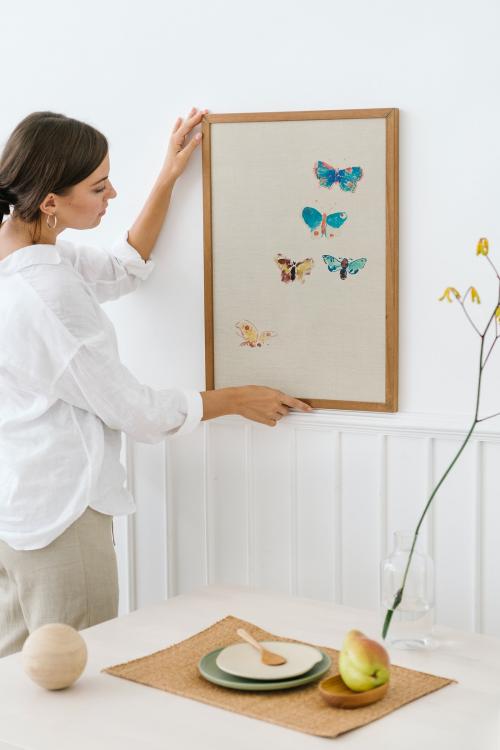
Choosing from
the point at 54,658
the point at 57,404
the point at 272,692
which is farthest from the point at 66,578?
the point at 272,692

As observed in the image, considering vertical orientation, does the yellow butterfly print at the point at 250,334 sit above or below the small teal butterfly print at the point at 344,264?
below

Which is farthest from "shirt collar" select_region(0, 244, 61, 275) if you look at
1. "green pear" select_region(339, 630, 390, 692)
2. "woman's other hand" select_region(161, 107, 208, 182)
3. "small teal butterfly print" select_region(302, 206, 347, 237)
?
"green pear" select_region(339, 630, 390, 692)

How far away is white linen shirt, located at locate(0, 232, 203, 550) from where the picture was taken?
6.22 ft

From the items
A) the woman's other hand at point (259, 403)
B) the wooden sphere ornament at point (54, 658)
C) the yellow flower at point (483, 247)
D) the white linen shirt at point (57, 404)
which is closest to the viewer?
the wooden sphere ornament at point (54, 658)

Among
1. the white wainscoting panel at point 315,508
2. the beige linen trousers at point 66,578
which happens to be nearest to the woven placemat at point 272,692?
the beige linen trousers at point 66,578

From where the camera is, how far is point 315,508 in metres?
2.21

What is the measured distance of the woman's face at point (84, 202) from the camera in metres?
1.99

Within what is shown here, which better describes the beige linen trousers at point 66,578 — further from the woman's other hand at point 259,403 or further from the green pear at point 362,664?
the green pear at point 362,664

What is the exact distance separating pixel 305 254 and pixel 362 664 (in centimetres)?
102

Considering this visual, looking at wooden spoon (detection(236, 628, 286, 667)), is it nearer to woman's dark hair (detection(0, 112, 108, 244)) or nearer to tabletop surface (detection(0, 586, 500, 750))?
tabletop surface (detection(0, 586, 500, 750))

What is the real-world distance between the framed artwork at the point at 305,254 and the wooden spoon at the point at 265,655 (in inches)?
28.0

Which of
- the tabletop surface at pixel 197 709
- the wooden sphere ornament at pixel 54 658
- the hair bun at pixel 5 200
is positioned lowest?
the tabletop surface at pixel 197 709

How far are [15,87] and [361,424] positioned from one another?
1.27m

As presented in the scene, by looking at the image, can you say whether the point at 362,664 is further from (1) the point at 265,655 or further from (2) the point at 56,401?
(2) the point at 56,401
